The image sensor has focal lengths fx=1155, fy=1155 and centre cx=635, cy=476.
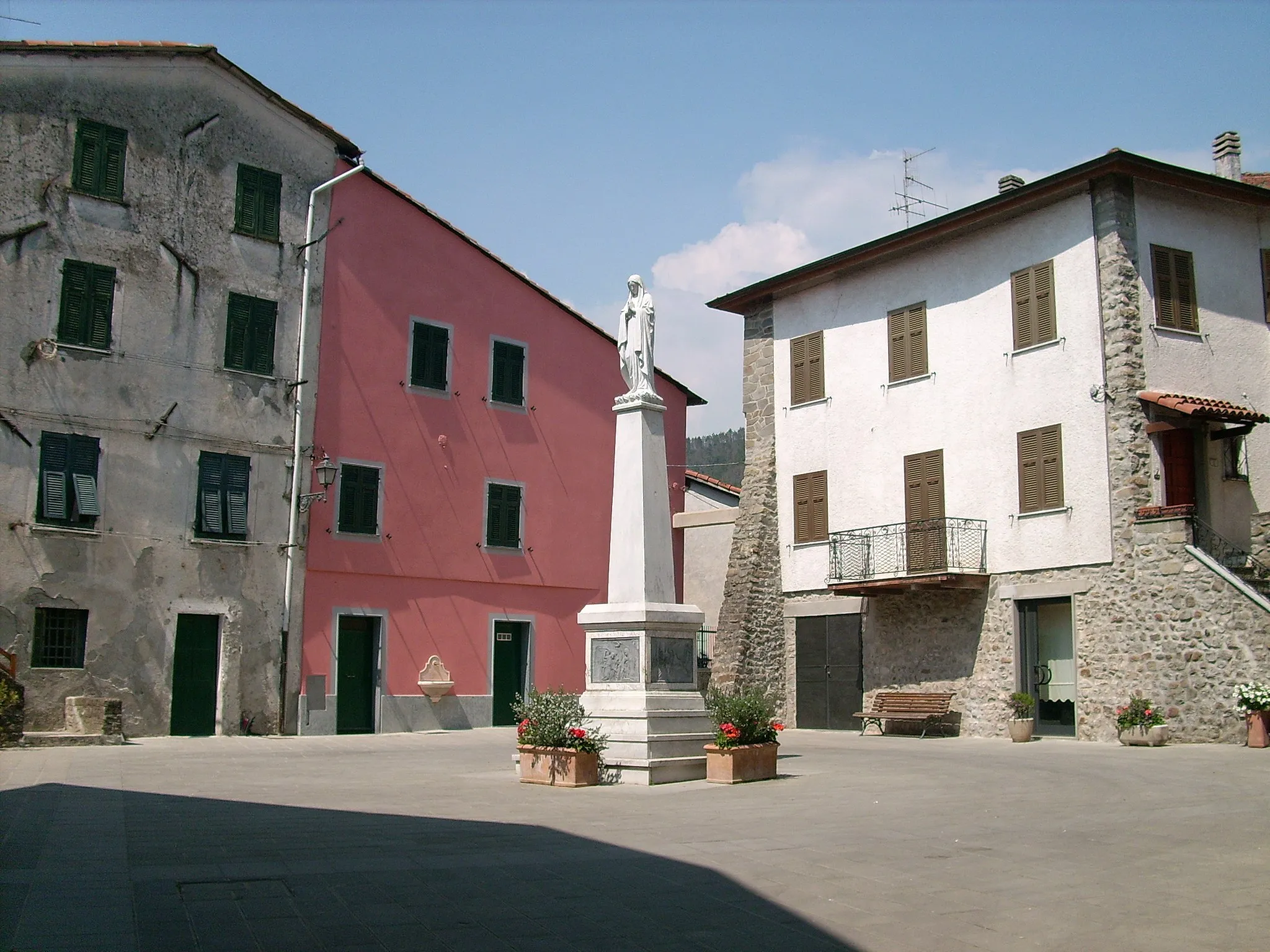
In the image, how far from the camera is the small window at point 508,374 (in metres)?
25.2

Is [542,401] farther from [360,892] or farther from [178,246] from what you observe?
[360,892]

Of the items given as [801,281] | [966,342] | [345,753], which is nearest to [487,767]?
[345,753]

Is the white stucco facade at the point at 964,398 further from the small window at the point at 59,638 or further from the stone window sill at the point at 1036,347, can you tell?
the small window at the point at 59,638

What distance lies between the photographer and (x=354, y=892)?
634 centimetres

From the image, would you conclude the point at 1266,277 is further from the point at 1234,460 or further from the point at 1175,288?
the point at 1234,460

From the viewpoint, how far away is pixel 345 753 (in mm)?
17359

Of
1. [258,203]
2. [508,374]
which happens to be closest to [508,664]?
[508,374]

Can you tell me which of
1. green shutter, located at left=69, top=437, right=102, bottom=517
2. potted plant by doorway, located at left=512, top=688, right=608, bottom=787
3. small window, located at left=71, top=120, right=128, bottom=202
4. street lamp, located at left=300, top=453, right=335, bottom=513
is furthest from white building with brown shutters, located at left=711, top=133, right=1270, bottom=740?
small window, located at left=71, top=120, right=128, bottom=202

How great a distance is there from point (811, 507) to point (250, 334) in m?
12.0

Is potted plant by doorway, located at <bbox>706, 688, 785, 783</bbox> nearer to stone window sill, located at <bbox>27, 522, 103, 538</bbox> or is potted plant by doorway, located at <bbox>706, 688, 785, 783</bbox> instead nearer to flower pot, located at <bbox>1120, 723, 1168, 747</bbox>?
flower pot, located at <bbox>1120, 723, 1168, 747</bbox>

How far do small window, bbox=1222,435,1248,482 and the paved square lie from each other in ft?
28.0

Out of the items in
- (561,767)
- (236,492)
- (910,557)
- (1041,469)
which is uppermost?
(1041,469)

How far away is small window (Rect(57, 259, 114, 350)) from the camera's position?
63.3 feet

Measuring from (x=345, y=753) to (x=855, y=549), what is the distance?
11.3 metres
